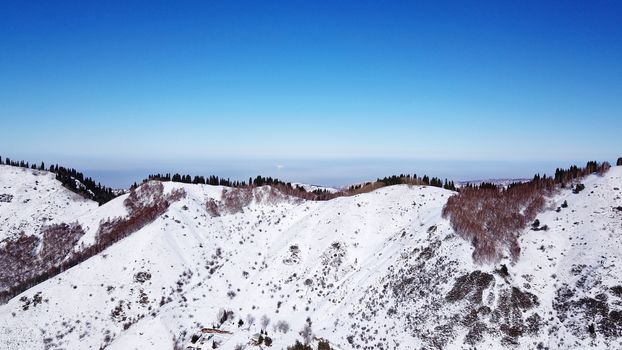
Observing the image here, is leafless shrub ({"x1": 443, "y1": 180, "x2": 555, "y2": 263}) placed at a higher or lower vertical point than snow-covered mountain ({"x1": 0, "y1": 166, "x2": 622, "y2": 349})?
higher

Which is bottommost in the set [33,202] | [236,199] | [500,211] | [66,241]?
[66,241]

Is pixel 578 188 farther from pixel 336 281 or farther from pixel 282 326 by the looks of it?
pixel 282 326

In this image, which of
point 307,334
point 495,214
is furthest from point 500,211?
point 307,334

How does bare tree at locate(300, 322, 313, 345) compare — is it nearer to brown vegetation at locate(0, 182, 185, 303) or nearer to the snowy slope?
brown vegetation at locate(0, 182, 185, 303)

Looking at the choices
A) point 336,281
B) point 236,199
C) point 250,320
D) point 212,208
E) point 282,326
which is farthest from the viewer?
point 236,199

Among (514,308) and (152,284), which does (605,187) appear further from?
(152,284)

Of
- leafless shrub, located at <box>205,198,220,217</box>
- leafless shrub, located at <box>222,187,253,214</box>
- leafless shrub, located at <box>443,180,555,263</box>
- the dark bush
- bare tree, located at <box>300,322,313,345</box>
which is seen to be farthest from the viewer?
leafless shrub, located at <box>222,187,253,214</box>

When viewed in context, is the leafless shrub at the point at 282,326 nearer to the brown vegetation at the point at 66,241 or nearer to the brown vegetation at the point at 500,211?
the brown vegetation at the point at 500,211

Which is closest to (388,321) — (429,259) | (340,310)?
(340,310)

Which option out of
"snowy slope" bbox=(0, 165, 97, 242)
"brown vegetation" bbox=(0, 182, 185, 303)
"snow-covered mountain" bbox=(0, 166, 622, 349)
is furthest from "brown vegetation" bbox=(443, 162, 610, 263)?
"snowy slope" bbox=(0, 165, 97, 242)
